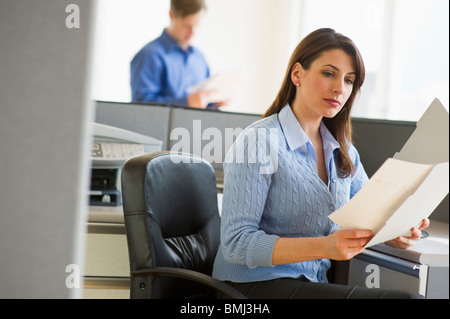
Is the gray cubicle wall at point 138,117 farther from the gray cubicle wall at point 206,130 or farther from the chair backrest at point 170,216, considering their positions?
the chair backrest at point 170,216

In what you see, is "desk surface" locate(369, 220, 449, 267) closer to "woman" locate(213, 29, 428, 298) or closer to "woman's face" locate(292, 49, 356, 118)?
"woman" locate(213, 29, 428, 298)

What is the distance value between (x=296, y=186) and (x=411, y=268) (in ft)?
1.22

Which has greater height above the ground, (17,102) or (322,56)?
(322,56)

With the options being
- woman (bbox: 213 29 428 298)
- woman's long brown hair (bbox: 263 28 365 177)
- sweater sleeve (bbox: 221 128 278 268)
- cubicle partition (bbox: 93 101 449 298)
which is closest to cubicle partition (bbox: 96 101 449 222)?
cubicle partition (bbox: 93 101 449 298)

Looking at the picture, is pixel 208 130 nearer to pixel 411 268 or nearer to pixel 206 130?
pixel 206 130

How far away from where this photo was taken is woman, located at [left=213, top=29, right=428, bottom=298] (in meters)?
1.21

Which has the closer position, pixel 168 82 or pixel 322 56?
pixel 322 56

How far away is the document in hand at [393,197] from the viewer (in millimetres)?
940

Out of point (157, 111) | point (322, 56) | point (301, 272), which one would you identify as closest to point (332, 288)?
point (301, 272)

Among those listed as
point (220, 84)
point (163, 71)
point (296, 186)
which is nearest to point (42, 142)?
point (296, 186)

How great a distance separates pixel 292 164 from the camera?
4.43ft

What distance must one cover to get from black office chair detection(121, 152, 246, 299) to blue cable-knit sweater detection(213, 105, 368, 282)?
4.0 inches

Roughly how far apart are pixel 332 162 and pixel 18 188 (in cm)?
112
